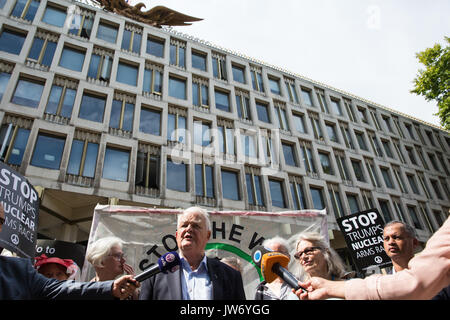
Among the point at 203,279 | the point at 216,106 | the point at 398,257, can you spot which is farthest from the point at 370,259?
the point at 216,106

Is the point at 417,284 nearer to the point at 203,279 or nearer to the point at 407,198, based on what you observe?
the point at 203,279

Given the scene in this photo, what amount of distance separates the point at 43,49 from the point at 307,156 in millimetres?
19551

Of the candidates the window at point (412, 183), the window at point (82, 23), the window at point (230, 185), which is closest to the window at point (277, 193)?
the window at point (230, 185)

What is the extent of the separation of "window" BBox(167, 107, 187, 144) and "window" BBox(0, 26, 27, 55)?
30.5ft

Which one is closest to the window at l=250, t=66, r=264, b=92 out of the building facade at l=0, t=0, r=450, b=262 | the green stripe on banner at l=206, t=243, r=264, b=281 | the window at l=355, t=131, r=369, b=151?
the building facade at l=0, t=0, r=450, b=262

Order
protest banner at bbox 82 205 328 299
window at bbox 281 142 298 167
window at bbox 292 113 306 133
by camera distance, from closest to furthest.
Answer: protest banner at bbox 82 205 328 299 → window at bbox 281 142 298 167 → window at bbox 292 113 306 133

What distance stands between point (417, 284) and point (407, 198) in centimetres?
2893

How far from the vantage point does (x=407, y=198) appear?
25422mm

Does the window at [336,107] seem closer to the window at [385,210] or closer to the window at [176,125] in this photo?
the window at [385,210]

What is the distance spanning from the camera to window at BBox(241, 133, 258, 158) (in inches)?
780

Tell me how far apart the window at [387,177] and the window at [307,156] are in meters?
8.27

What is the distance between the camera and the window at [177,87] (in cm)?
1975

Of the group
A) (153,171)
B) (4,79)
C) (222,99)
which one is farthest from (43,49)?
(222,99)

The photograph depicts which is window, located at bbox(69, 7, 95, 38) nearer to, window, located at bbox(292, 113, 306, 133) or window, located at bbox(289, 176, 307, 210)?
window, located at bbox(292, 113, 306, 133)
